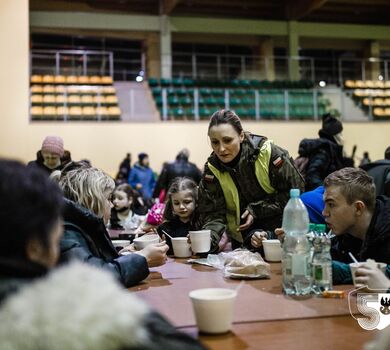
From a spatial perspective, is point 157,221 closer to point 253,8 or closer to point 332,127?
point 332,127

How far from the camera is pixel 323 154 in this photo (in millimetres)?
4242

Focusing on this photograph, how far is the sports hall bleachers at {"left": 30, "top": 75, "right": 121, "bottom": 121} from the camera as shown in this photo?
10.6m

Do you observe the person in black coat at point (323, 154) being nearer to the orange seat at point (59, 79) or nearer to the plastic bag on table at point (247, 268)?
the plastic bag on table at point (247, 268)

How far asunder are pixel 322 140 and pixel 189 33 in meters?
10.8

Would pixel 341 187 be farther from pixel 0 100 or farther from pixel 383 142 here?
pixel 383 142

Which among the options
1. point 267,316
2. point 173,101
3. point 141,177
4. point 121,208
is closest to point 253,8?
point 173,101

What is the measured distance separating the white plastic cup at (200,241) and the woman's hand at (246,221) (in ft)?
0.73

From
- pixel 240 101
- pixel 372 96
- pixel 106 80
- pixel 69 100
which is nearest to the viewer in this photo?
pixel 69 100

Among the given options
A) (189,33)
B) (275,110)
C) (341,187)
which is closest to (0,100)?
(275,110)

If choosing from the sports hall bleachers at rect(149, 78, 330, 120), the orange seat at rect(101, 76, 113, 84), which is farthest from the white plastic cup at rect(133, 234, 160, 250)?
the orange seat at rect(101, 76, 113, 84)

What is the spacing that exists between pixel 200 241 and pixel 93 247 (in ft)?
2.10

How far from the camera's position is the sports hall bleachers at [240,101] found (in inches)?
449

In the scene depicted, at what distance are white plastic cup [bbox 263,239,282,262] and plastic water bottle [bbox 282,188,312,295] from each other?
1.72ft

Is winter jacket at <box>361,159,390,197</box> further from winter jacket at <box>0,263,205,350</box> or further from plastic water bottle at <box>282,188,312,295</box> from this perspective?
winter jacket at <box>0,263,205,350</box>
